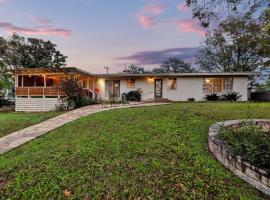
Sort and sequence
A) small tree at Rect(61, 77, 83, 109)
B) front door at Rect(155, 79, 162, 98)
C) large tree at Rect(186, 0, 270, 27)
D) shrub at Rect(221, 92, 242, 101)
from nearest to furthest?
large tree at Rect(186, 0, 270, 27), small tree at Rect(61, 77, 83, 109), shrub at Rect(221, 92, 242, 101), front door at Rect(155, 79, 162, 98)

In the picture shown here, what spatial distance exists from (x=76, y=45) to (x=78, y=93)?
5363mm

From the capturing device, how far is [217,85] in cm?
2259

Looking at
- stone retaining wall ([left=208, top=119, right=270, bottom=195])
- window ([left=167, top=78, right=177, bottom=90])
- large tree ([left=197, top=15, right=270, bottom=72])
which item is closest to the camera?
stone retaining wall ([left=208, top=119, right=270, bottom=195])

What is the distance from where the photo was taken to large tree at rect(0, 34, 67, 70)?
29.9m

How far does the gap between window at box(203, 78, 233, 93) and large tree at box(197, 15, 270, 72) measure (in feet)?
21.5

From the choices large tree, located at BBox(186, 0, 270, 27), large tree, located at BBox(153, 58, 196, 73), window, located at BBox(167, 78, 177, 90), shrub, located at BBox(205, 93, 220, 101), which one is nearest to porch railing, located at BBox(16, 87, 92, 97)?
window, located at BBox(167, 78, 177, 90)

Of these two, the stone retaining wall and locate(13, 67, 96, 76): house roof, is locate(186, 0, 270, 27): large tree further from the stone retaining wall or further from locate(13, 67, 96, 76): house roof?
locate(13, 67, 96, 76): house roof

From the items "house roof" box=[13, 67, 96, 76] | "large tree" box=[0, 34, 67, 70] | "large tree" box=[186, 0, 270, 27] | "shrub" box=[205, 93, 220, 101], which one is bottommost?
"shrub" box=[205, 93, 220, 101]

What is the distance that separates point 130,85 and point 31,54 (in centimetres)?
1654

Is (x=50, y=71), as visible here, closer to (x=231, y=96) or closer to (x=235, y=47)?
(x=231, y=96)

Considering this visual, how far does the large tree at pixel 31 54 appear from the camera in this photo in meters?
29.9

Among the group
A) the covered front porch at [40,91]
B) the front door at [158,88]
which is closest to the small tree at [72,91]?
the covered front porch at [40,91]

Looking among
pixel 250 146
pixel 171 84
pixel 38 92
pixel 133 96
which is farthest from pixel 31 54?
pixel 250 146

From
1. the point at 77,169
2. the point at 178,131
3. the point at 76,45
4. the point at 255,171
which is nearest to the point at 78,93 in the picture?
the point at 76,45
